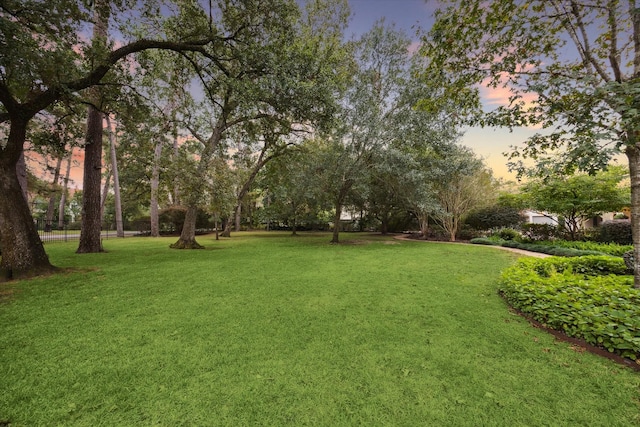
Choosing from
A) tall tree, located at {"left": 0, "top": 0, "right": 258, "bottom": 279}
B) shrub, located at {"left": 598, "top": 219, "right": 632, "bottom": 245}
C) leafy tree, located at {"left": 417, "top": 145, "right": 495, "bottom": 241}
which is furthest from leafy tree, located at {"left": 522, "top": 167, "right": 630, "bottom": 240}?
tall tree, located at {"left": 0, "top": 0, "right": 258, "bottom": 279}

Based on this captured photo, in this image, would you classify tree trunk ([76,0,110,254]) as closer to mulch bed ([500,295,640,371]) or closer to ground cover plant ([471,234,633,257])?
mulch bed ([500,295,640,371])

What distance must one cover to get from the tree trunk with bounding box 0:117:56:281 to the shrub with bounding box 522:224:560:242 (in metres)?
19.0

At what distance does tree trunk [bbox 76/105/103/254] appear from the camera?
34.6 feet

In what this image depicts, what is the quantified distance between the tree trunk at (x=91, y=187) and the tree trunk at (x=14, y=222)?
4822mm

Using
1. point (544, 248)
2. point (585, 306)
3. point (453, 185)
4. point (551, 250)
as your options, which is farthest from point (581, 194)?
point (585, 306)

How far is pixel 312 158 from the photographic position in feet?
46.8

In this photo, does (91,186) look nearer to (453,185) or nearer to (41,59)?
(41,59)

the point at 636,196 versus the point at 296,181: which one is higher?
the point at 296,181

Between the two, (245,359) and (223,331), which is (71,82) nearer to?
(223,331)

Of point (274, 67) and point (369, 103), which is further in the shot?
point (369, 103)

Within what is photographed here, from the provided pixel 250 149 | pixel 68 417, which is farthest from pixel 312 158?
pixel 68 417

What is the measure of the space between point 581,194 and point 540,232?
3.77 m

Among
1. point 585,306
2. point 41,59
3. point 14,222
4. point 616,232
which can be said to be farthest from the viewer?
point 616,232

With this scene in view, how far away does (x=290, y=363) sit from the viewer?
281 cm
